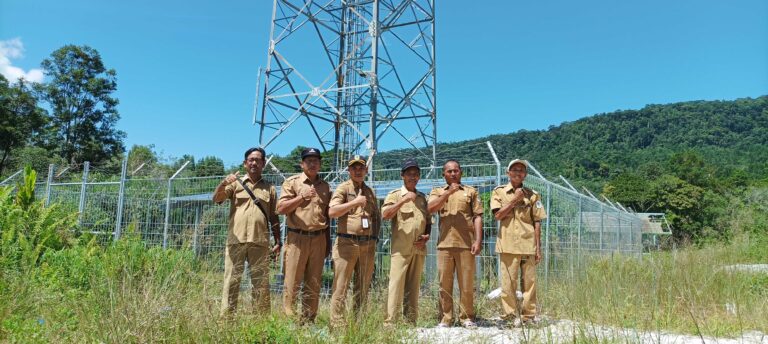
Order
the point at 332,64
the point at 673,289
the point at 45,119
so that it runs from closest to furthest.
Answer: the point at 673,289, the point at 332,64, the point at 45,119

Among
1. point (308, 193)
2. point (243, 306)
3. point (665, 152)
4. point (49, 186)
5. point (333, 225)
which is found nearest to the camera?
point (243, 306)

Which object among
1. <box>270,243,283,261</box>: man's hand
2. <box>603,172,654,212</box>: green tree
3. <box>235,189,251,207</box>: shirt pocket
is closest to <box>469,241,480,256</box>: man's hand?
<box>270,243,283,261</box>: man's hand

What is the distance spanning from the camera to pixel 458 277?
5332mm

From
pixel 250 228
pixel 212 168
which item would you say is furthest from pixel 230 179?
pixel 212 168

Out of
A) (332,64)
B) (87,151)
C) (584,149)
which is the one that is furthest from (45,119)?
(584,149)

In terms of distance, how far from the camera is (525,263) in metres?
5.39

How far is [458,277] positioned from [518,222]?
2.85ft

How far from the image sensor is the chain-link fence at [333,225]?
6902mm

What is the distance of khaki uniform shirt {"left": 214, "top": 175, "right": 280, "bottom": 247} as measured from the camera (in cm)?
505

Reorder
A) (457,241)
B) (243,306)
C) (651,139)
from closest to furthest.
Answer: (243,306) < (457,241) < (651,139)

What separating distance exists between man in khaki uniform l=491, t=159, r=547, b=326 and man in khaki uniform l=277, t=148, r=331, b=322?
1887mm

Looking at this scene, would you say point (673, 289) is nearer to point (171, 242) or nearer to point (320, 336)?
point (320, 336)

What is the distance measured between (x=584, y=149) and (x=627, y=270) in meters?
80.5

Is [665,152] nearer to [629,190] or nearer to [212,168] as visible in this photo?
[629,190]
